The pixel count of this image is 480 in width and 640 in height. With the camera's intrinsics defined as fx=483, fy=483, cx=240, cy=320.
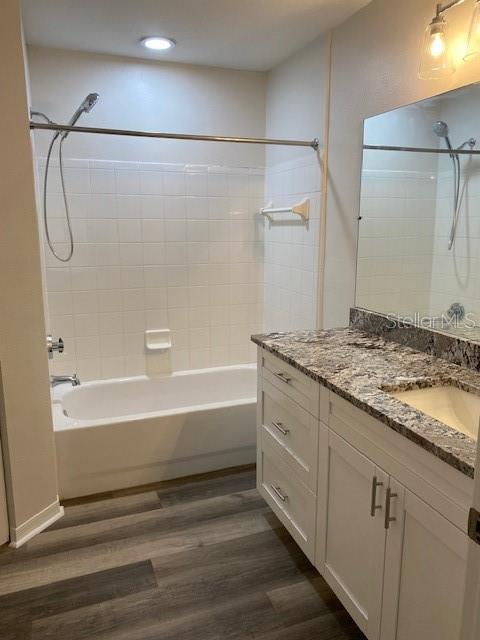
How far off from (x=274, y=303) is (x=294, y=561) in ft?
5.80

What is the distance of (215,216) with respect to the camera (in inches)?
130

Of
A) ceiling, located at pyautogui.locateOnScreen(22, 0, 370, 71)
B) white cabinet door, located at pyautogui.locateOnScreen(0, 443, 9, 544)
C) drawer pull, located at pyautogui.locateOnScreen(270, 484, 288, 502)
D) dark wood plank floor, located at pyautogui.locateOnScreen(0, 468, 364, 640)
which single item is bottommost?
dark wood plank floor, located at pyautogui.locateOnScreen(0, 468, 364, 640)

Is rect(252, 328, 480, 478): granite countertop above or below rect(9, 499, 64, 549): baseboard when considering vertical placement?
above

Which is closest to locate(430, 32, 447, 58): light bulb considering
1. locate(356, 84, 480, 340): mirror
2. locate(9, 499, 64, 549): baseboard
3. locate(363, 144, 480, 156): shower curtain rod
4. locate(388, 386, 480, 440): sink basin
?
locate(356, 84, 480, 340): mirror

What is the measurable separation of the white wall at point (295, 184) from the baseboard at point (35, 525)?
169 cm

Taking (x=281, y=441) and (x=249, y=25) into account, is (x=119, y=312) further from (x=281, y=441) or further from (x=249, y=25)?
(x=249, y=25)

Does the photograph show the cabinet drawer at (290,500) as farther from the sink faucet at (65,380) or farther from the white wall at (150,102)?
the white wall at (150,102)

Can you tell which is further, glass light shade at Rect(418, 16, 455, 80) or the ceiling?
the ceiling

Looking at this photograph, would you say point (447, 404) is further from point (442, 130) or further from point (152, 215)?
point (152, 215)

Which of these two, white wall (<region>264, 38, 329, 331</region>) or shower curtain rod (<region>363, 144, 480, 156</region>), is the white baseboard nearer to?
white wall (<region>264, 38, 329, 331</region>)

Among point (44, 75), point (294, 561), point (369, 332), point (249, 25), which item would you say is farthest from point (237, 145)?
point (294, 561)

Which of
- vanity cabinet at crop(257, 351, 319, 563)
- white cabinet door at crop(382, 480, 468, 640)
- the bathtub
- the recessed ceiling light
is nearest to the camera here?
white cabinet door at crop(382, 480, 468, 640)

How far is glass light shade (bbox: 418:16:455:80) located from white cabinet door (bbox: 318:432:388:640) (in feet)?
4.45

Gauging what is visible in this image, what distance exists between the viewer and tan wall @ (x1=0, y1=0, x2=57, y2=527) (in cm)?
192
